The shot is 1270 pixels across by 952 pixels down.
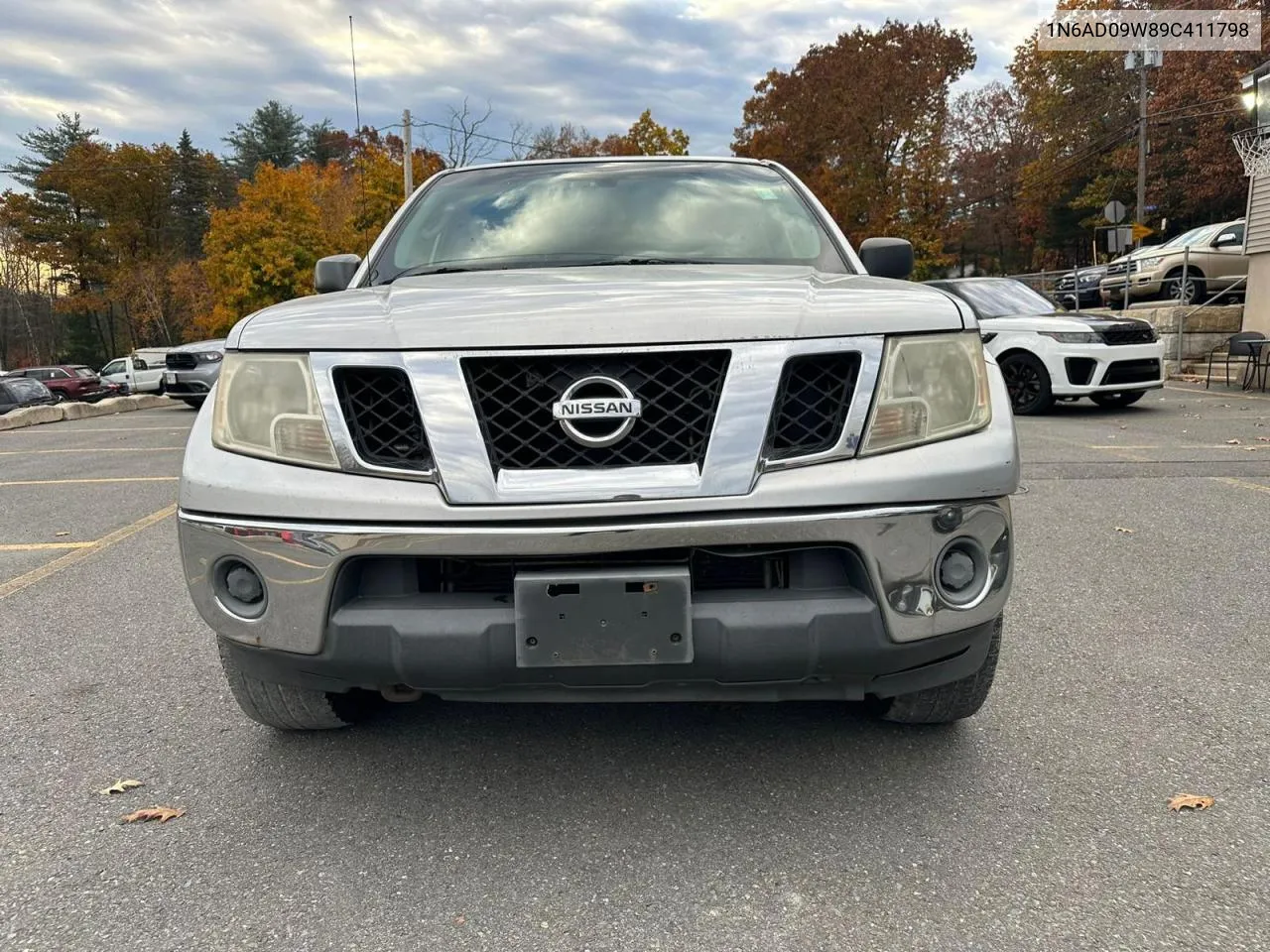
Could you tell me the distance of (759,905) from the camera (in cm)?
183

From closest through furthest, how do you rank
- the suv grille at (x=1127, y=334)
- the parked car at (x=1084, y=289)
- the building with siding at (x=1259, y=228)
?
the suv grille at (x=1127, y=334), the building with siding at (x=1259, y=228), the parked car at (x=1084, y=289)

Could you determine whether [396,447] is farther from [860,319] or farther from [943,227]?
[943,227]

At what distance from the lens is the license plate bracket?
182 centimetres

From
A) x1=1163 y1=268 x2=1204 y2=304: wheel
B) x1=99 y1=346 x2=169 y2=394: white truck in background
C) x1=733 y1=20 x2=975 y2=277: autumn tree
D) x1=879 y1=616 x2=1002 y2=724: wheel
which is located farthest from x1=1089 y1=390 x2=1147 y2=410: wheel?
x1=99 y1=346 x2=169 y2=394: white truck in background

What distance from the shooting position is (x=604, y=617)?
1833 mm

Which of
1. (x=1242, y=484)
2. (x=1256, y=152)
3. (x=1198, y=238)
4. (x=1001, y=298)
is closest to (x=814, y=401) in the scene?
(x=1242, y=484)

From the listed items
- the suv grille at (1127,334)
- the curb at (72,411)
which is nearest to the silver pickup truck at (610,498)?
the suv grille at (1127,334)

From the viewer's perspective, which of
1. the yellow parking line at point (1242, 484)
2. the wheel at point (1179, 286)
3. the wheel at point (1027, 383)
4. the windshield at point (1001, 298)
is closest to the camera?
the yellow parking line at point (1242, 484)

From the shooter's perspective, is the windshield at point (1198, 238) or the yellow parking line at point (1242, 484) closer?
the yellow parking line at point (1242, 484)

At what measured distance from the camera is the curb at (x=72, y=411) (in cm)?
1548

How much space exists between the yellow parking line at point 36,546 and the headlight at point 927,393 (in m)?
4.93

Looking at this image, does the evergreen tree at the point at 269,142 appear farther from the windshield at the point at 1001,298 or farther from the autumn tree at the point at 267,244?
the windshield at the point at 1001,298

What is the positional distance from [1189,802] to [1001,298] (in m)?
9.50

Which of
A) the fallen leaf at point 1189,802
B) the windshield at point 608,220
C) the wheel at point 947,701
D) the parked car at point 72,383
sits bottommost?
the parked car at point 72,383
